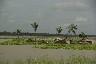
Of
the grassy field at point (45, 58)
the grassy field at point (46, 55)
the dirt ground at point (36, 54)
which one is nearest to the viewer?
the grassy field at point (45, 58)

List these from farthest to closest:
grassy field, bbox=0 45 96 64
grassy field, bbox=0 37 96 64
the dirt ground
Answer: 1. the dirt ground
2. grassy field, bbox=0 37 96 64
3. grassy field, bbox=0 45 96 64

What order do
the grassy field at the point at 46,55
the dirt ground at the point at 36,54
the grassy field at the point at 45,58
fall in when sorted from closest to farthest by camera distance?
the grassy field at the point at 45,58
the grassy field at the point at 46,55
the dirt ground at the point at 36,54

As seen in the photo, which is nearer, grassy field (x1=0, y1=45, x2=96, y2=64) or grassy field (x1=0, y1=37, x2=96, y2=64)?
grassy field (x1=0, y1=45, x2=96, y2=64)

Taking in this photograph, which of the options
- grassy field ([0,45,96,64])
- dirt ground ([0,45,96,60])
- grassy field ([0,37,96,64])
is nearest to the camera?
grassy field ([0,45,96,64])

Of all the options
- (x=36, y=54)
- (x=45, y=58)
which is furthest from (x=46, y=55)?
(x=45, y=58)

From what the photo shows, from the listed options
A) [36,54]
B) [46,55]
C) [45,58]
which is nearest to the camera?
[45,58]

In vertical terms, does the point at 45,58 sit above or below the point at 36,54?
above

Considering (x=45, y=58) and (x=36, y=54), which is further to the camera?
(x=36, y=54)

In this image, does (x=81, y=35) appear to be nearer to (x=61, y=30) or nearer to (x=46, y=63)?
(x=61, y=30)

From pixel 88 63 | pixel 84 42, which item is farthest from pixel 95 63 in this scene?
pixel 84 42

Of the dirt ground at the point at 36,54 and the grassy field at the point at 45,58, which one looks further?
the dirt ground at the point at 36,54

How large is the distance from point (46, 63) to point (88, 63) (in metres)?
2.01

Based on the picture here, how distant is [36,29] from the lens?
3386 inches

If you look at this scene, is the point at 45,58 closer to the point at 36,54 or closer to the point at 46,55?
the point at 46,55
